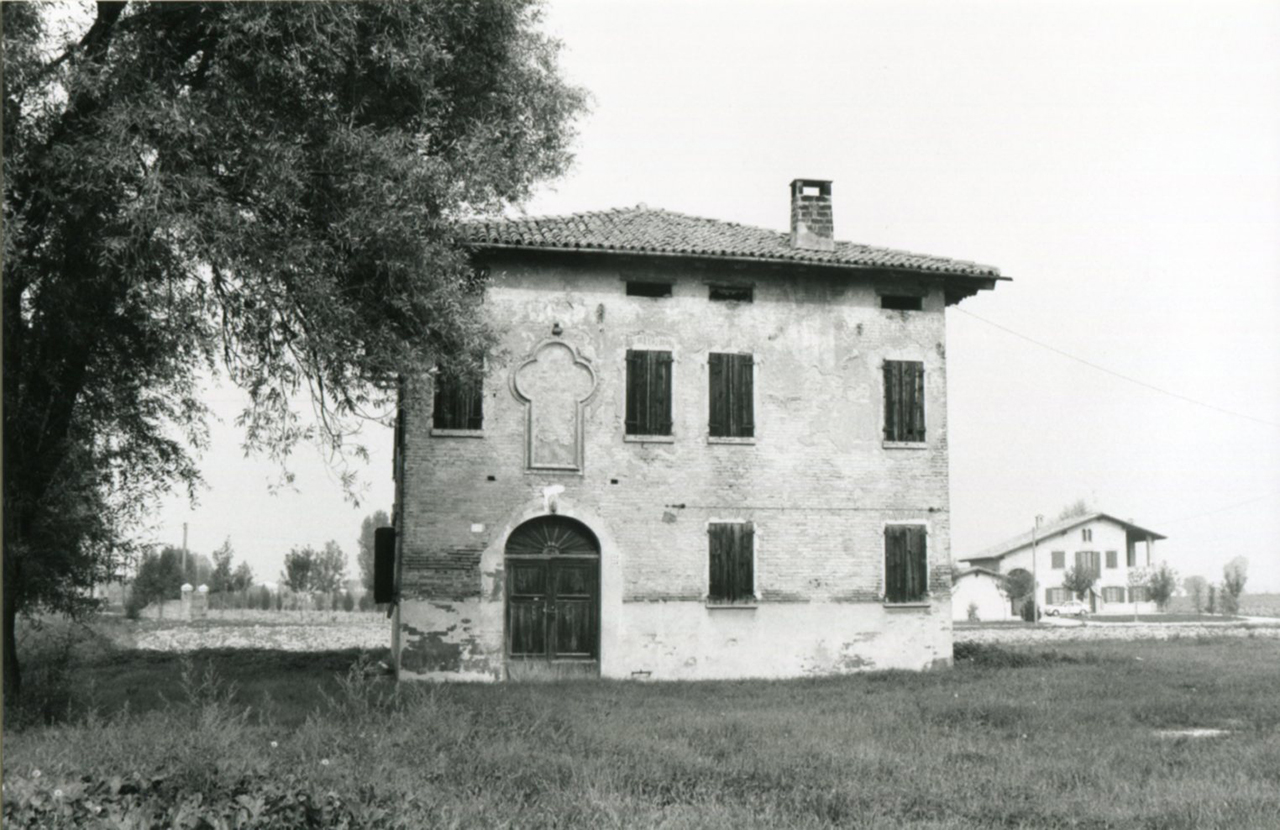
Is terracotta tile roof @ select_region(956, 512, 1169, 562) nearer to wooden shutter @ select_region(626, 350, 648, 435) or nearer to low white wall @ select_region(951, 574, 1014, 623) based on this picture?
low white wall @ select_region(951, 574, 1014, 623)

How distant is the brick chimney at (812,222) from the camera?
2050cm

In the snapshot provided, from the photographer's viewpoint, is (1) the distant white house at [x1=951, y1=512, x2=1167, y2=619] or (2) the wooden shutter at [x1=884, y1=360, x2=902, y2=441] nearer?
(2) the wooden shutter at [x1=884, y1=360, x2=902, y2=441]

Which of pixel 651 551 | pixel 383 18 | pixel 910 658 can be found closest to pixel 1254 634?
pixel 910 658

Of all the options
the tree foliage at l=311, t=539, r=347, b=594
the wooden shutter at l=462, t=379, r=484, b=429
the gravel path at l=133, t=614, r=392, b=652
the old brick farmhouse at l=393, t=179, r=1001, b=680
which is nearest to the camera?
the old brick farmhouse at l=393, t=179, r=1001, b=680

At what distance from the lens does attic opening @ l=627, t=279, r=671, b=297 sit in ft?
63.6

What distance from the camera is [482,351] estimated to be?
14.0 m

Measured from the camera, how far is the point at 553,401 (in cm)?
1878

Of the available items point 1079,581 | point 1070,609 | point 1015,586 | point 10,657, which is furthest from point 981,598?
point 10,657

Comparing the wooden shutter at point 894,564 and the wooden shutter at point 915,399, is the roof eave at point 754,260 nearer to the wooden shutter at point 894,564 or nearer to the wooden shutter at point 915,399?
the wooden shutter at point 915,399

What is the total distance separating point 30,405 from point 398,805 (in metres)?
7.63

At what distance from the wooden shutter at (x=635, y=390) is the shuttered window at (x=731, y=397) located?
1.19 metres

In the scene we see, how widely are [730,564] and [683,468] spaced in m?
1.77

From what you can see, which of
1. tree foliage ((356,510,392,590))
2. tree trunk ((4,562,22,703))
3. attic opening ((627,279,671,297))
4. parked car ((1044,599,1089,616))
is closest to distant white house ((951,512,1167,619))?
parked car ((1044,599,1089,616))

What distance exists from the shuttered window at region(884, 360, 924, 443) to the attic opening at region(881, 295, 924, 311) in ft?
3.25
